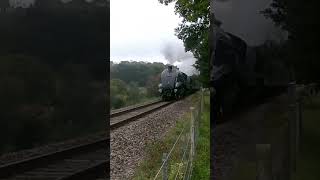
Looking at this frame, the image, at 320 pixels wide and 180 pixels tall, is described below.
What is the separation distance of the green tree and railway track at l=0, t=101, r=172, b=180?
176 inches

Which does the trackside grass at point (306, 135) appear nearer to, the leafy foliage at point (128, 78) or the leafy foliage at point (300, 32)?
the leafy foliage at point (300, 32)

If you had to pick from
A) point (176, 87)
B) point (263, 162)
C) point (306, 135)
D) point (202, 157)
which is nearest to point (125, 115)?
point (176, 87)

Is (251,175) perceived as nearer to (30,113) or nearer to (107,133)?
(107,133)

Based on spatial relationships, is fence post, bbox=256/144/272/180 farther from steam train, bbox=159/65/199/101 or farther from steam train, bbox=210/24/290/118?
steam train, bbox=159/65/199/101

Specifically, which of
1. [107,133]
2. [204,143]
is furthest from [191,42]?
[107,133]

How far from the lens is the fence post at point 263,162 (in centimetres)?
283

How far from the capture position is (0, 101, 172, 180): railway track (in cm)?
287

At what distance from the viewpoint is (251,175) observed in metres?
2.87

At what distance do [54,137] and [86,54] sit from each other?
2.13 ft

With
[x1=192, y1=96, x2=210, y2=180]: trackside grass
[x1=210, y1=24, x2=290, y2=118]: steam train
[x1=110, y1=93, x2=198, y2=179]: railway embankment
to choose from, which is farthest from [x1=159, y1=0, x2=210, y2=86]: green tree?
[x1=210, y1=24, x2=290, y2=118]: steam train

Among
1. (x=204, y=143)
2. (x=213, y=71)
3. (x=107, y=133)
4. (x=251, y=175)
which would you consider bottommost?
(x=204, y=143)

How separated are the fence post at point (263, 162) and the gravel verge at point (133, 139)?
452 cm

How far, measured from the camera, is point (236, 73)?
9.37 feet

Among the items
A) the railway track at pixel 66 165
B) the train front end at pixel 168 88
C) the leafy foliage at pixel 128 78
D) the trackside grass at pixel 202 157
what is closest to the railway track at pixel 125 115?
the leafy foliage at pixel 128 78
